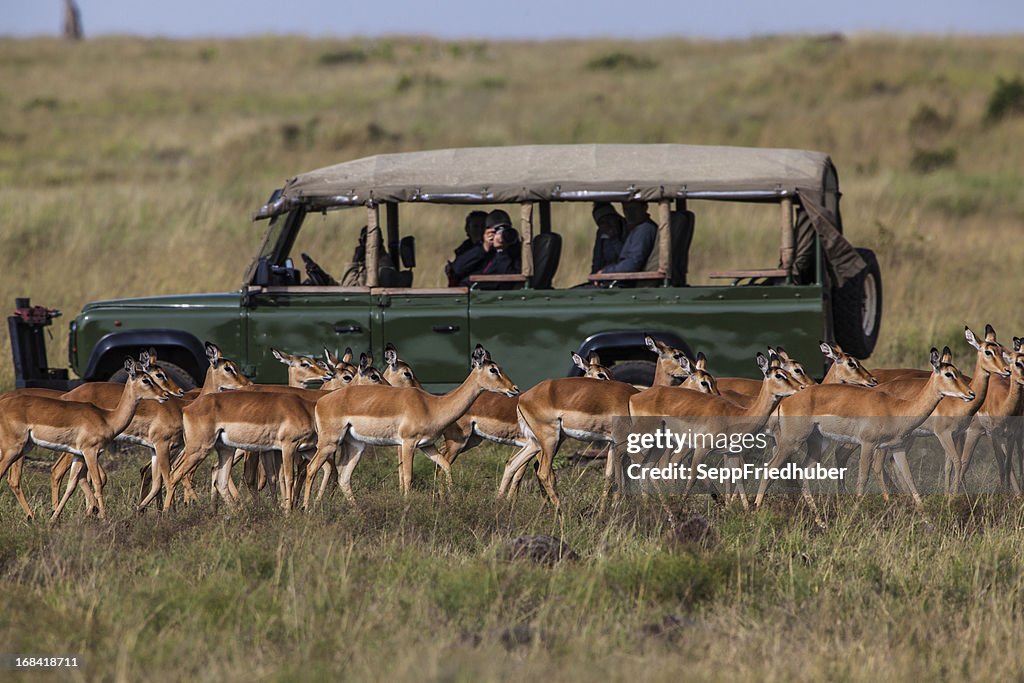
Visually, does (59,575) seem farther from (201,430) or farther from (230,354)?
(230,354)

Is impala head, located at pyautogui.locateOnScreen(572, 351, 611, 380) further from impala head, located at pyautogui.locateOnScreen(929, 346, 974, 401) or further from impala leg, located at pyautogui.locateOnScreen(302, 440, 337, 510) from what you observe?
impala head, located at pyautogui.locateOnScreen(929, 346, 974, 401)

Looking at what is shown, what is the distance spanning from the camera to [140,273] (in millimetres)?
19422

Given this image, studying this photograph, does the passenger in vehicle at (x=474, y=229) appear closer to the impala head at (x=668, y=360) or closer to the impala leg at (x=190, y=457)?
the impala head at (x=668, y=360)

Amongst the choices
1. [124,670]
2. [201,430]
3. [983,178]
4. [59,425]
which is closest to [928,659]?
[124,670]

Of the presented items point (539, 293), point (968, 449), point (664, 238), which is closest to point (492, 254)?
point (539, 293)

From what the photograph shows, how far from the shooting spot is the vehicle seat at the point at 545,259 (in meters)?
11.9

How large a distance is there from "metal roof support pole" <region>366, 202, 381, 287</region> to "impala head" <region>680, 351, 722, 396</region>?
2.71m

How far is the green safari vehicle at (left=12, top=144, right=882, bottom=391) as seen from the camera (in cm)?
1145

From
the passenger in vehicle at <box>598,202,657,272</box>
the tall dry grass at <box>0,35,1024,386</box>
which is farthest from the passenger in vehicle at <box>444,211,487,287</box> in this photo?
the tall dry grass at <box>0,35,1024,386</box>

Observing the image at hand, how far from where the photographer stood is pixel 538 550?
26.6 ft

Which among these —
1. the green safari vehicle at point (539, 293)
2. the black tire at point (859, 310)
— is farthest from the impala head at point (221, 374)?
the black tire at point (859, 310)

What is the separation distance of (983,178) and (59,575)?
2253 cm

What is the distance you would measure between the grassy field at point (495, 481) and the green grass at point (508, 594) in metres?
0.02
